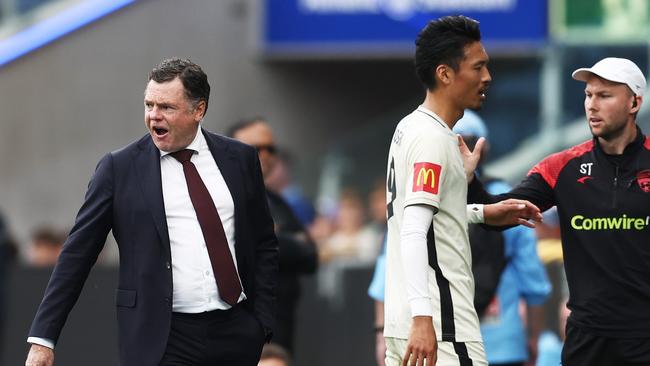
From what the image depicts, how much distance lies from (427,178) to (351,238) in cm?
1053

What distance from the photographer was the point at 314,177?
1884cm

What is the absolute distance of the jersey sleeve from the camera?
5547 millimetres

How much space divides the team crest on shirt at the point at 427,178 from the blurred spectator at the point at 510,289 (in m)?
1.86

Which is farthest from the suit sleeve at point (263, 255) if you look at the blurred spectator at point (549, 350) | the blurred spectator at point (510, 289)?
the blurred spectator at point (549, 350)

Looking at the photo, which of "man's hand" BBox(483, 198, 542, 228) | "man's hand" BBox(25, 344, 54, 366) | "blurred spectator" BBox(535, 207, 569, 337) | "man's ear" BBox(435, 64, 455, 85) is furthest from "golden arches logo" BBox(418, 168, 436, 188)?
"blurred spectator" BBox(535, 207, 569, 337)

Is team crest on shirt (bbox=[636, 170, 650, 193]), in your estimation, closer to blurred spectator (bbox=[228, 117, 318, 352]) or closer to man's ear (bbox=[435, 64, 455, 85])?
man's ear (bbox=[435, 64, 455, 85])

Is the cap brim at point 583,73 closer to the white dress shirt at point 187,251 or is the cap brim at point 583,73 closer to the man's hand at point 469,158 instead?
the man's hand at point 469,158

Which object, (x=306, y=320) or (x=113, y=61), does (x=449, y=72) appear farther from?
(x=113, y=61)

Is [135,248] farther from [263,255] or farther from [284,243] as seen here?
[284,243]

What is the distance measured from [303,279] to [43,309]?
17.8 ft

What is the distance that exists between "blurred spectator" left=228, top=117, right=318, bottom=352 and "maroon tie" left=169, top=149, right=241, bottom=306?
1.95 m

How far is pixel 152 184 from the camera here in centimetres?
605

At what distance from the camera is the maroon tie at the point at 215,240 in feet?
19.8

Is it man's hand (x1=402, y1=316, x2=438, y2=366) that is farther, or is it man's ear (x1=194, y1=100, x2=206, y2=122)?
man's ear (x1=194, y1=100, x2=206, y2=122)
